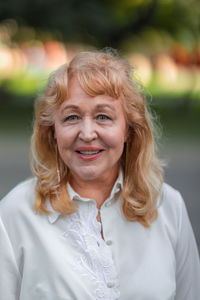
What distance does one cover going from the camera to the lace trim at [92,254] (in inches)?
92.3

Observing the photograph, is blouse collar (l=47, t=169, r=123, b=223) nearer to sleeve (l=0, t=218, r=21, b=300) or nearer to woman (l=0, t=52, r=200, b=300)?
woman (l=0, t=52, r=200, b=300)

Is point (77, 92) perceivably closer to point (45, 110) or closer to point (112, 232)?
point (45, 110)

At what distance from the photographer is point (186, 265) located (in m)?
2.58

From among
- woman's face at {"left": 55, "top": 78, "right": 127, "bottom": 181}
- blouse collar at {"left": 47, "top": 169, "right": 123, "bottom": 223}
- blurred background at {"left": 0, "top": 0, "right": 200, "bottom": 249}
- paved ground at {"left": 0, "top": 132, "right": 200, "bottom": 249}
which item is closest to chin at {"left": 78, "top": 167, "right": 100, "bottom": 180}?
woman's face at {"left": 55, "top": 78, "right": 127, "bottom": 181}

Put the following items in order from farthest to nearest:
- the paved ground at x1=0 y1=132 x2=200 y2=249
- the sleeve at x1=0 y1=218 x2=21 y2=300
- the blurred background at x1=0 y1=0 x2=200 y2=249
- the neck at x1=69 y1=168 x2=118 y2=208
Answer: the blurred background at x1=0 y1=0 x2=200 y2=249 < the paved ground at x1=0 y1=132 x2=200 y2=249 < the neck at x1=69 y1=168 x2=118 y2=208 < the sleeve at x1=0 y1=218 x2=21 y2=300

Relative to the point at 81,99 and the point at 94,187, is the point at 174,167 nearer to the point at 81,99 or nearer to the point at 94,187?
the point at 94,187

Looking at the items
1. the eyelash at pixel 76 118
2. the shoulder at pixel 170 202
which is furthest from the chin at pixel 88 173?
the shoulder at pixel 170 202

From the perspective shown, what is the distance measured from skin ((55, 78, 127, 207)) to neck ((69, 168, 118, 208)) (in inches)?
2.3

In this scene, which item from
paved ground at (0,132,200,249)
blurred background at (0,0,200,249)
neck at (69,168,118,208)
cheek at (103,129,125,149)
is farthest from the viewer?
blurred background at (0,0,200,249)

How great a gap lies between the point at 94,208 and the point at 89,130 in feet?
1.20

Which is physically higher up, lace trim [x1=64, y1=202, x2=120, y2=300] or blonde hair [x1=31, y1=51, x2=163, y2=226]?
blonde hair [x1=31, y1=51, x2=163, y2=226]

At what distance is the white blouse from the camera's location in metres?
2.33

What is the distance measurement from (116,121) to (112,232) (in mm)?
481

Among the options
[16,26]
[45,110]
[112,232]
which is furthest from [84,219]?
[16,26]
